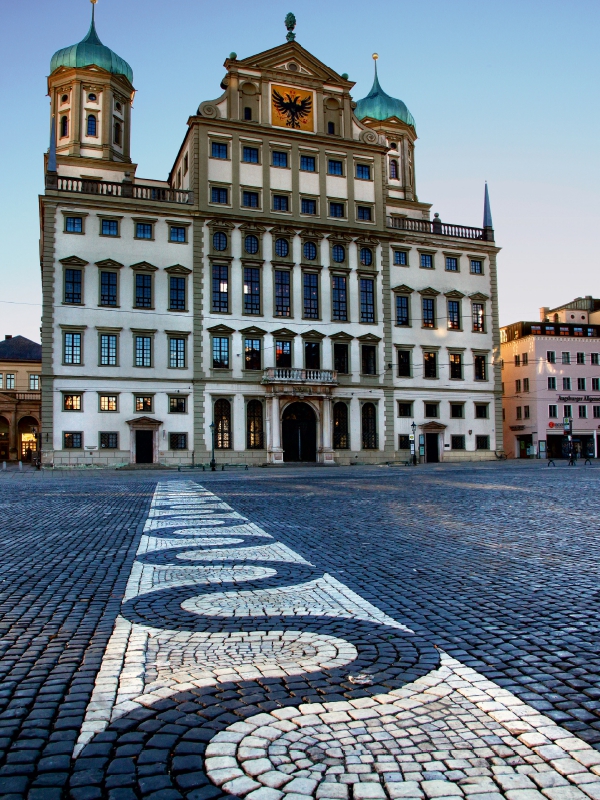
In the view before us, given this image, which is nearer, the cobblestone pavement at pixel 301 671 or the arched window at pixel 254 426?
the cobblestone pavement at pixel 301 671

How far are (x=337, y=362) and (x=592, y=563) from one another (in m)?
45.4

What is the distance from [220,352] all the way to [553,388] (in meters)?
37.1

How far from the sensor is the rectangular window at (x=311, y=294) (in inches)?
2044

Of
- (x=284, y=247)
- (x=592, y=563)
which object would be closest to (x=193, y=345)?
(x=284, y=247)

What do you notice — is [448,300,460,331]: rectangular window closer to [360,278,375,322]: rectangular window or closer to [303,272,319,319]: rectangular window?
[360,278,375,322]: rectangular window

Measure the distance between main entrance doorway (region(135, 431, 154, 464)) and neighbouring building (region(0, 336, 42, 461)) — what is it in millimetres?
34149

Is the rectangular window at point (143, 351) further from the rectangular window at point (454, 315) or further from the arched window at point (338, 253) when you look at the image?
the rectangular window at point (454, 315)

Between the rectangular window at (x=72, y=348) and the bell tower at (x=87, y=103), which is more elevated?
the bell tower at (x=87, y=103)

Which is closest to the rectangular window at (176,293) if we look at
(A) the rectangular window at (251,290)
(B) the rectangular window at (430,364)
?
(A) the rectangular window at (251,290)

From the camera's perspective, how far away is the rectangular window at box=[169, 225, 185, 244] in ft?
160

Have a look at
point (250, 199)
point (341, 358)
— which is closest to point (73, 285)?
point (250, 199)

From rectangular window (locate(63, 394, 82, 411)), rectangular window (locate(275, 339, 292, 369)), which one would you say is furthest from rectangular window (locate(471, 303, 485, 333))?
rectangular window (locate(63, 394, 82, 411))

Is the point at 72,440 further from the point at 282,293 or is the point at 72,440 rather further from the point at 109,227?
the point at 282,293

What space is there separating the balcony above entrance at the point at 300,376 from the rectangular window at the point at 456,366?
34.5 feet
